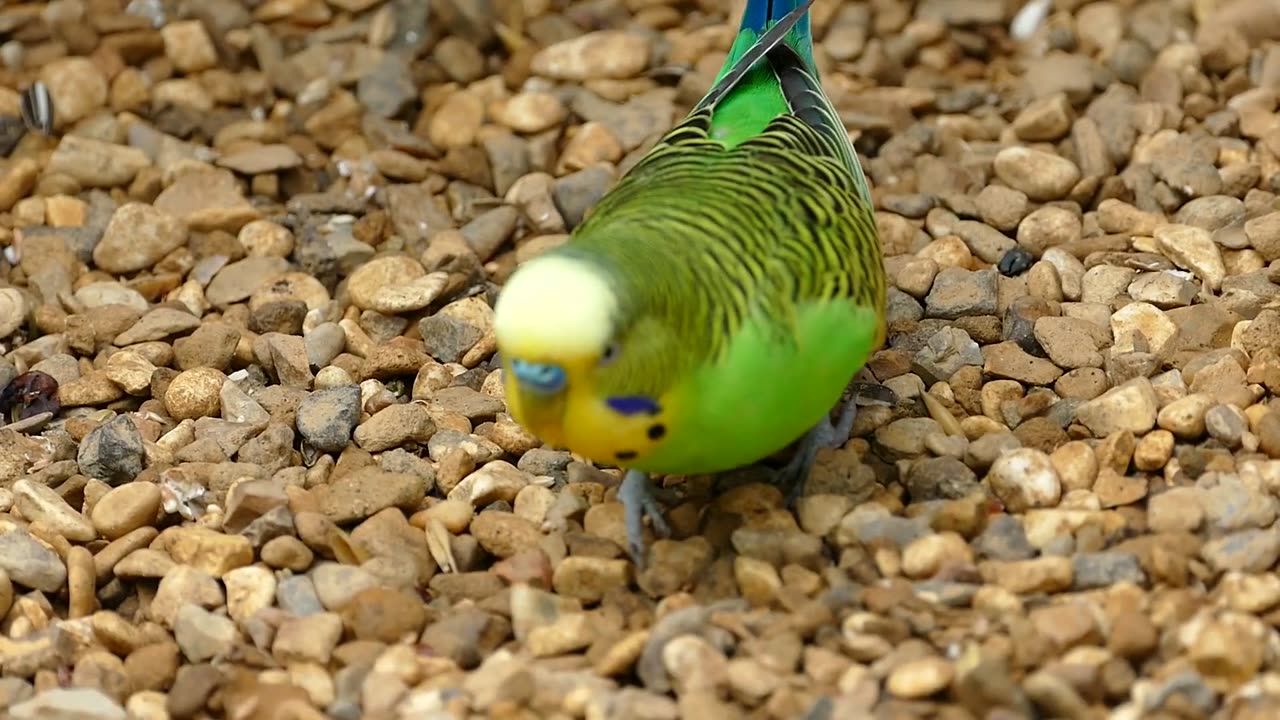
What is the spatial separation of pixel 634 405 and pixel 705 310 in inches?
9.8

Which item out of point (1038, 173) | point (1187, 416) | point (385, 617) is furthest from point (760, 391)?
point (1038, 173)

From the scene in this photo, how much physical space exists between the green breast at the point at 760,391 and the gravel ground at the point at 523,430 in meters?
0.28

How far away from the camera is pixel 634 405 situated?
3.08 metres

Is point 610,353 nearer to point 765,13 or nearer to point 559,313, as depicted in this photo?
point 559,313

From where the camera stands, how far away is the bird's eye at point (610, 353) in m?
2.95

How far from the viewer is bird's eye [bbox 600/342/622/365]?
9.69 feet

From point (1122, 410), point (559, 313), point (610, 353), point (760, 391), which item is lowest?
point (1122, 410)

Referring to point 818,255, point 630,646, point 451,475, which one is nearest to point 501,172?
point 451,475

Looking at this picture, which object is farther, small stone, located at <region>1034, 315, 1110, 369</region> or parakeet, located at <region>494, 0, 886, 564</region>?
small stone, located at <region>1034, 315, 1110, 369</region>

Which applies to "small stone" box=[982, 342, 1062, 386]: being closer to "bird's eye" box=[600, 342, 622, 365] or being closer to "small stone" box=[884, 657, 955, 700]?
"small stone" box=[884, 657, 955, 700]

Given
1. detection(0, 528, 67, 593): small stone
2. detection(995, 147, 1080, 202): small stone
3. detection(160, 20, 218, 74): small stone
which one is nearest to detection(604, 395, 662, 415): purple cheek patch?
detection(0, 528, 67, 593): small stone

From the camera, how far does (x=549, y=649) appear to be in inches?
132

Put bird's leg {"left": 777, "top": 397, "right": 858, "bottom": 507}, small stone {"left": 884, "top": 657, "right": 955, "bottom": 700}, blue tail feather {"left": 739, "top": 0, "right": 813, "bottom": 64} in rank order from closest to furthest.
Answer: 1. small stone {"left": 884, "top": 657, "right": 955, "bottom": 700}
2. bird's leg {"left": 777, "top": 397, "right": 858, "bottom": 507}
3. blue tail feather {"left": 739, "top": 0, "right": 813, "bottom": 64}

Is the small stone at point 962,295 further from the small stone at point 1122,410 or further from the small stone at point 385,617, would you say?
the small stone at point 385,617
